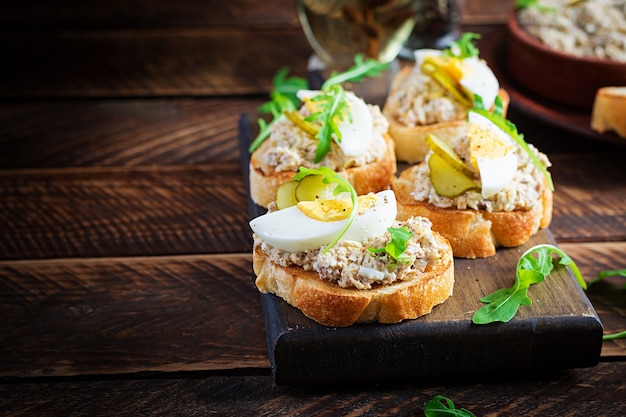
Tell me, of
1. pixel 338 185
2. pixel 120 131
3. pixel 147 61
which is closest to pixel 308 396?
pixel 338 185

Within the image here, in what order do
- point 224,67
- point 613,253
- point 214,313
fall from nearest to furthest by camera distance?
point 214,313 < point 613,253 < point 224,67

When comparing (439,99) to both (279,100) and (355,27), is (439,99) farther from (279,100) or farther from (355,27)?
(355,27)

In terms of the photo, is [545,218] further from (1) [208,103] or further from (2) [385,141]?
(1) [208,103]

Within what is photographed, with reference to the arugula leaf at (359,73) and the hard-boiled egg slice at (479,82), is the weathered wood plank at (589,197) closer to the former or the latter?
the hard-boiled egg slice at (479,82)

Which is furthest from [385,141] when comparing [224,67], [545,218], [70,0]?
[70,0]

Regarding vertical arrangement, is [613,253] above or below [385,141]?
below
